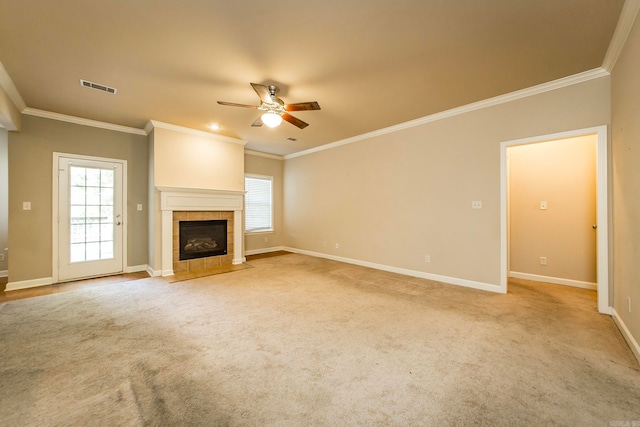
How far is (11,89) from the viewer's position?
327 centimetres

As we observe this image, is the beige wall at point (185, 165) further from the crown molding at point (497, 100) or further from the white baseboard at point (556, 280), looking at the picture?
the white baseboard at point (556, 280)

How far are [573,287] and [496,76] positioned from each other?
3.43 metres

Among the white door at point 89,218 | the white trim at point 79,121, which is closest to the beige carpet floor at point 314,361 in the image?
the white door at point 89,218

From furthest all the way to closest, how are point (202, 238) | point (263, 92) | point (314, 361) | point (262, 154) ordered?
point (262, 154) → point (202, 238) → point (263, 92) → point (314, 361)

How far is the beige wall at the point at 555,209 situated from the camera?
12.5ft

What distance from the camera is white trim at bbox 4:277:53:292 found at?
12.6 ft

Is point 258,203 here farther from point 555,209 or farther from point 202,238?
point 555,209

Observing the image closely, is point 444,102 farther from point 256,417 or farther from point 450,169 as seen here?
point 256,417

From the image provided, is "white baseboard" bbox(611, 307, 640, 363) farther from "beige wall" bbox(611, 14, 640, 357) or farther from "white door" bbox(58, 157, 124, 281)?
"white door" bbox(58, 157, 124, 281)

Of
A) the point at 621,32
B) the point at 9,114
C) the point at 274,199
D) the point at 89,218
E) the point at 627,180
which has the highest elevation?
the point at 621,32

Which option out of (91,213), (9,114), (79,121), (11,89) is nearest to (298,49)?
(11,89)

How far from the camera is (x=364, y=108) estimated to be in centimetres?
396

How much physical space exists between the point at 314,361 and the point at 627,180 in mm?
3287

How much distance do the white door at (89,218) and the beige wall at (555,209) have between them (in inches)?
288
